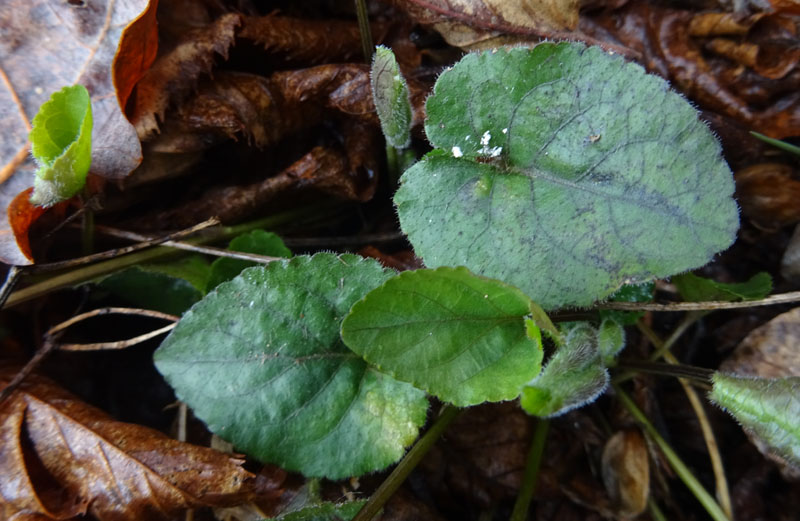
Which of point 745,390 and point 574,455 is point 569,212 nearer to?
point 745,390

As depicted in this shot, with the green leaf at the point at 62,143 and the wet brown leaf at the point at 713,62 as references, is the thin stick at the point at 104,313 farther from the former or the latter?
the wet brown leaf at the point at 713,62

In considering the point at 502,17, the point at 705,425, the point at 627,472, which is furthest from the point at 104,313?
the point at 705,425

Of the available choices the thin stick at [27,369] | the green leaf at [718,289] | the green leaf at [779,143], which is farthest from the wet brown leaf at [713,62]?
the thin stick at [27,369]

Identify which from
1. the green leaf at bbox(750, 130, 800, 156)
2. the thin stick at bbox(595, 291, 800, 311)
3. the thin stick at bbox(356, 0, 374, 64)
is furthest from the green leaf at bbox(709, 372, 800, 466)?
the thin stick at bbox(356, 0, 374, 64)

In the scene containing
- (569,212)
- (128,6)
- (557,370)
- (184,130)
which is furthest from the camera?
(184,130)

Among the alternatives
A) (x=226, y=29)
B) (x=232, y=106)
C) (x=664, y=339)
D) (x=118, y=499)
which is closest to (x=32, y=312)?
(x=118, y=499)
